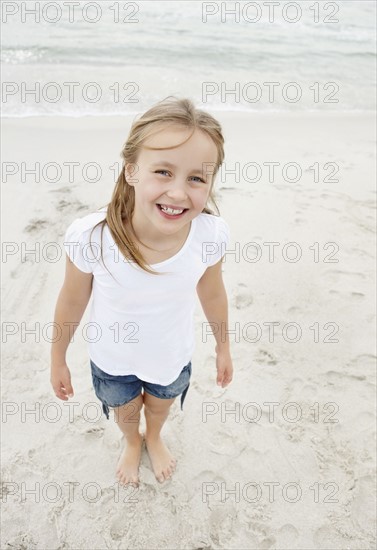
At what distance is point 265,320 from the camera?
9.80ft

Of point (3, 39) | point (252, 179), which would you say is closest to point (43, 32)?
point (3, 39)

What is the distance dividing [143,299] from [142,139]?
19.9 inches

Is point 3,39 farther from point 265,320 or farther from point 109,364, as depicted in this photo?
point 109,364

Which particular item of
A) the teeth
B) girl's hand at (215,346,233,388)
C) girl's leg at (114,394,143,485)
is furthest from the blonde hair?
girl's leg at (114,394,143,485)

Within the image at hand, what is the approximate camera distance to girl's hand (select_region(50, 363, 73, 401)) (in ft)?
5.68

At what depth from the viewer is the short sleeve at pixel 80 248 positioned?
4.55 feet

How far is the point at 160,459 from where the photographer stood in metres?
2.20

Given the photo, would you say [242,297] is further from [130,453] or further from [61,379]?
[61,379]

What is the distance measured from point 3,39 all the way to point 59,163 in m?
5.26

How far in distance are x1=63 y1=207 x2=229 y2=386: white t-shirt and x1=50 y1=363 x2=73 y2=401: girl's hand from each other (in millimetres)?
159

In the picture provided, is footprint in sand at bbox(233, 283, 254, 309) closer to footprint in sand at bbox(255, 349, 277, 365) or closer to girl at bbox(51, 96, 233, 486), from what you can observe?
footprint in sand at bbox(255, 349, 277, 365)

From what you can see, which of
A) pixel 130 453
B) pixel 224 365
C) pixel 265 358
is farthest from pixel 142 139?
pixel 265 358

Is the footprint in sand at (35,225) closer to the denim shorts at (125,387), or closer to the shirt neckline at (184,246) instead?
the denim shorts at (125,387)

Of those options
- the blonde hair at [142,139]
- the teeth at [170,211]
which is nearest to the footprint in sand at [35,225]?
the blonde hair at [142,139]
